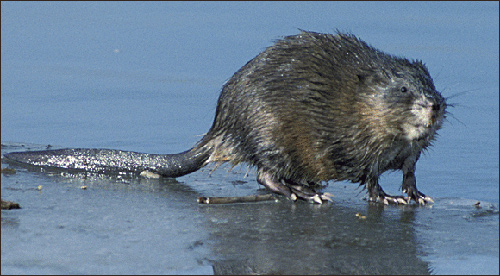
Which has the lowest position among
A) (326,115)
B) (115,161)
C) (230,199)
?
(230,199)

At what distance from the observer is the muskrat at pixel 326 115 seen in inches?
194

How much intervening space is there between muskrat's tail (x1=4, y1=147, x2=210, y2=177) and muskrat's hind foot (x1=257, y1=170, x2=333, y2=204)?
1.58 feet

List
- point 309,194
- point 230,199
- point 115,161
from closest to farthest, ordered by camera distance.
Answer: point 230,199 → point 309,194 → point 115,161

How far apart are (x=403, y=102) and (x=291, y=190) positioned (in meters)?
0.88

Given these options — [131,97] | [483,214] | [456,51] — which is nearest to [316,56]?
[483,214]

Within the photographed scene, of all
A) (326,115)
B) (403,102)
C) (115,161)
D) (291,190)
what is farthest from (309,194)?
(115,161)

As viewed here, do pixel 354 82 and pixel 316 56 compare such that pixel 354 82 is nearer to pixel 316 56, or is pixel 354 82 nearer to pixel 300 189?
pixel 316 56

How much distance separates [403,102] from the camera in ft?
15.9

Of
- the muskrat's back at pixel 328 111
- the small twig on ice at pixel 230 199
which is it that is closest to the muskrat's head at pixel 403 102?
the muskrat's back at pixel 328 111

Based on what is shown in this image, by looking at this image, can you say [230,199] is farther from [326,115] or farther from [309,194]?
[326,115]

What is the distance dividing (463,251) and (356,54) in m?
1.71

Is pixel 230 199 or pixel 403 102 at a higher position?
pixel 403 102

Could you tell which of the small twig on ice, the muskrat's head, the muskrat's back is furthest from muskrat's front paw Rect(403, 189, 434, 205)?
the small twig on ice

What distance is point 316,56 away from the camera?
16.9 ft
